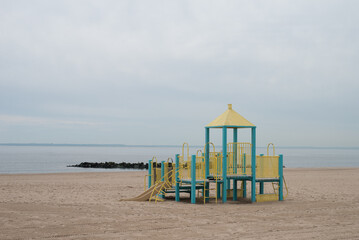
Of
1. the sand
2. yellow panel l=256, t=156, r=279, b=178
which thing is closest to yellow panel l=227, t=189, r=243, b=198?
yellow panel l=256, t=156, r=279, b=178

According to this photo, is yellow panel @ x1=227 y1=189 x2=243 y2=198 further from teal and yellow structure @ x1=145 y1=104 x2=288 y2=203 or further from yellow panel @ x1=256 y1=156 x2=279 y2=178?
yellow panel @ x1=256 y1=156 x2=279 y2=178

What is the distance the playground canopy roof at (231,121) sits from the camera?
16312mm

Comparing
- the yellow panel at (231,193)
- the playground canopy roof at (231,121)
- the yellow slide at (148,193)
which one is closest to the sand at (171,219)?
the yellow slide at (148,193)

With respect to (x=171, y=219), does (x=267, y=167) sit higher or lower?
higher

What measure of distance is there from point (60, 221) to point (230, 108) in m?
8.45

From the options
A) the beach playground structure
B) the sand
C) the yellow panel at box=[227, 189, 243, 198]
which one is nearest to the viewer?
the sand

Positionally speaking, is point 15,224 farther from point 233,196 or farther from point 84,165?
point 84,165

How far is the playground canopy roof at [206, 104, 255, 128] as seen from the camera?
53.5ft

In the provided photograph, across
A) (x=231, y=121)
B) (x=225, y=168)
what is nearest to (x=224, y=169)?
(x=225, y=168)

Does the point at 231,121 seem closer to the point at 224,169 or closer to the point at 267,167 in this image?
the point at 224,169

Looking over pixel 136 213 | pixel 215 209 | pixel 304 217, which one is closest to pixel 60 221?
pixel 136 213

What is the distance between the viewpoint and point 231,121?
648 inches

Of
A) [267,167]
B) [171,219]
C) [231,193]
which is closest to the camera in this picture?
[171,219]

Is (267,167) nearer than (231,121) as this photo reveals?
No
